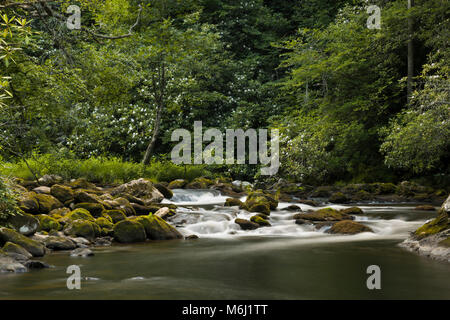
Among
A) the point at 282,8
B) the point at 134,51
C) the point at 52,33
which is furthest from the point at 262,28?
the point at 52,33

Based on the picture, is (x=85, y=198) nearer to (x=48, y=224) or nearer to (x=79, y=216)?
(x=79, y=216)

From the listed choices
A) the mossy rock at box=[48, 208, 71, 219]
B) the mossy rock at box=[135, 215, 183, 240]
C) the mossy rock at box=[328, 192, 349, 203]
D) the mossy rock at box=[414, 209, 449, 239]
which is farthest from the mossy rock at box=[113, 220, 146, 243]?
the mossy rock at box=[328, 192, 349, 203]

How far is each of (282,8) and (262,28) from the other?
3462 mm

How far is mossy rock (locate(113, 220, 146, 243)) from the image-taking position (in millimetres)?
8609

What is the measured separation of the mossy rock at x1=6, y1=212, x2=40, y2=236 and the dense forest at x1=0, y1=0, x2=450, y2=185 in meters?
2.47

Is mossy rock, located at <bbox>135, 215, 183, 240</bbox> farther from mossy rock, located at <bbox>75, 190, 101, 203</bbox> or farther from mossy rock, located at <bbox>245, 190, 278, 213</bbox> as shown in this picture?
mossy rock, located at <bbox>245, 190, 278, 213</bbox>

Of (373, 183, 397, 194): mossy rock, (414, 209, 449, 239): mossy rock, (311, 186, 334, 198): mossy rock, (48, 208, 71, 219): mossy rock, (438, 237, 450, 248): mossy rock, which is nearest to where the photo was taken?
(438, 237, 450, 248): mossy rock

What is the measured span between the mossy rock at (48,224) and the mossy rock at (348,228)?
598cm

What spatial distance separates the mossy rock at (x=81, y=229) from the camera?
8445mm

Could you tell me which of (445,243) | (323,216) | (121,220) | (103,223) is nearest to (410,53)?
(323,216)

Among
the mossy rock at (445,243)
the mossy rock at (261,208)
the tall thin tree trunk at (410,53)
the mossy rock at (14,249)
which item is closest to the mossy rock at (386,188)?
the tall thin tree trunk at (410,53)

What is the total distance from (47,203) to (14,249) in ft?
11.4

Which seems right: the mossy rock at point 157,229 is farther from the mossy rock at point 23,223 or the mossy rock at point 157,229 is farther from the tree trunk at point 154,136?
the tree trunk at point 154,136
